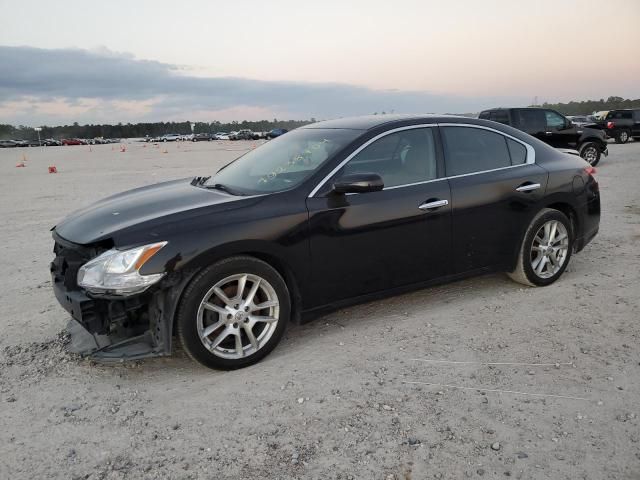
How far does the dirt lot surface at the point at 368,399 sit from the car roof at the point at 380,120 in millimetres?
1586

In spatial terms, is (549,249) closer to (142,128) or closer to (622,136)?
(622,136)

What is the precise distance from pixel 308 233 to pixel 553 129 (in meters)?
14.7

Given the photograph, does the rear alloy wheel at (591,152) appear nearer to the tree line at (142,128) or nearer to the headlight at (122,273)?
the headlight at (122,273)

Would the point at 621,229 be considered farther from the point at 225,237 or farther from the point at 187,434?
the point at 187,434

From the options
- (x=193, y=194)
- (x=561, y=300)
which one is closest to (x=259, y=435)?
(x=193, y=194)

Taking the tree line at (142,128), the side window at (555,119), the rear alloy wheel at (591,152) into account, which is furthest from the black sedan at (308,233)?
the tree line at (142,128)

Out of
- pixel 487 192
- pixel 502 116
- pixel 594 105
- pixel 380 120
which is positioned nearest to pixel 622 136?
pixel 502 116

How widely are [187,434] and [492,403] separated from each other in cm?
176

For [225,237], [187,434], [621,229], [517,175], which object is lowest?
[187,434]

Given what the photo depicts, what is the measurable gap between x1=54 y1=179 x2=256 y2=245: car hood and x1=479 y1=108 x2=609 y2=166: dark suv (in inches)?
522

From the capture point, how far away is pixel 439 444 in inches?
110

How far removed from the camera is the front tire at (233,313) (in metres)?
3.44

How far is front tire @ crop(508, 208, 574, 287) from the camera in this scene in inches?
194

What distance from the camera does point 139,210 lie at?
389 centimetres
